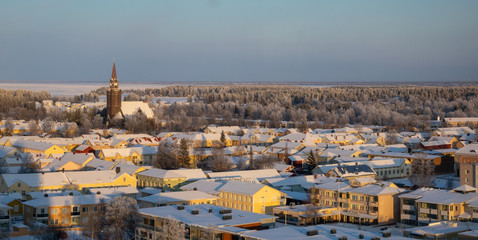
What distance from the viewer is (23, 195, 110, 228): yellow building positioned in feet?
74.1

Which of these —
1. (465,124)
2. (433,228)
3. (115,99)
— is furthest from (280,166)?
(465,124)

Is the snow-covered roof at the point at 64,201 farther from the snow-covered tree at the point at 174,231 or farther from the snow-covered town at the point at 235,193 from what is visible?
the snow-covered tree at the point at 174,231

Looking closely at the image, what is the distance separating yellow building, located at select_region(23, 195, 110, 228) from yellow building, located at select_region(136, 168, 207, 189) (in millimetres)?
6494

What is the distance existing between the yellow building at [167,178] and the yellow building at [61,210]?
21.3ft

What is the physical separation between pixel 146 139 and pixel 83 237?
26.5 m

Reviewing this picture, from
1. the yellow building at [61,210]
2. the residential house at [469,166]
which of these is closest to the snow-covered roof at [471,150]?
the residential house at [469,166]

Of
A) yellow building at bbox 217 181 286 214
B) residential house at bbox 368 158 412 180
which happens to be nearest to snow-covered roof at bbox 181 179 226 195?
yellow building at bbox 217 181 286 214

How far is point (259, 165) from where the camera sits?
3697cm

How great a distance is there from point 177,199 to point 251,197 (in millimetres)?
2872

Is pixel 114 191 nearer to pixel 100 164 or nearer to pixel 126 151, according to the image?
pixel 100 164

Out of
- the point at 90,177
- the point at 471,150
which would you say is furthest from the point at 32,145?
the point at 471,150

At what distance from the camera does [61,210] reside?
2289cm

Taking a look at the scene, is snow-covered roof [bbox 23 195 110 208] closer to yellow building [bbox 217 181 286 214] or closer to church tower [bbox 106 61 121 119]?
yellow building [bbox 217 181 286 214]

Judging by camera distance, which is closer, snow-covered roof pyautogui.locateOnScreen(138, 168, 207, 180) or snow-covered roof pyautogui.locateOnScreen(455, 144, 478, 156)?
snow-covered roof pyautogui.locateOnScreen(138, 168, 207, 180)
